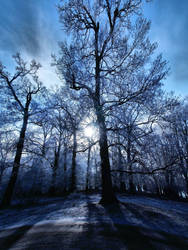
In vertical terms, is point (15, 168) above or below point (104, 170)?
Answer: above

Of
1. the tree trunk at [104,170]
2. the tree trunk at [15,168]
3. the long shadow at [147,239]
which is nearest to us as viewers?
the long shadow at [147,239]

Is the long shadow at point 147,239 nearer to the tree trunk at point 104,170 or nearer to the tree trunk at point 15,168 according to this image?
the tree trunk at point 104,170

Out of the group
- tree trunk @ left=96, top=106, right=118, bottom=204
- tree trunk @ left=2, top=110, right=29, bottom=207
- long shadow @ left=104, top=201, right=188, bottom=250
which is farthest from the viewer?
tree trunk @ left=2, top=110, right=29, bottom=207

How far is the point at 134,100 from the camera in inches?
218

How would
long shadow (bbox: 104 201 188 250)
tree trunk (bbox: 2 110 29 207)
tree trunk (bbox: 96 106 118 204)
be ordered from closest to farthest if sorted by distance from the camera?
long shadow (bbox: 104 201 188 250)
tree trunk (bbox: 96 106 118 204)
tree trunk (bbox: 2 110 29 207)

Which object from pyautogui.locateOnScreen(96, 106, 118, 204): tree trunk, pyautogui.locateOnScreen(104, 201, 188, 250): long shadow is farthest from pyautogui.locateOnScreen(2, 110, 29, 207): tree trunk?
pyautogui.locateOnScreen(104, 201, 188, 250): long shadow

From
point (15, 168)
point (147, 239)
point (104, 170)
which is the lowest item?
point (147, 239)

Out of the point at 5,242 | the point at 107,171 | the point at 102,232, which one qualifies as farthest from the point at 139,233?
the point at 107,171

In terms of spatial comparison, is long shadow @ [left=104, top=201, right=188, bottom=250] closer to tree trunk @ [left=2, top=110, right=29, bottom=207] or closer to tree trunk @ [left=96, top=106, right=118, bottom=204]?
tree trunk @ [left=96, top=106, right=118, bottom=204]

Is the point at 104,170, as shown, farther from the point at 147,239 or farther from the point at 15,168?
the point at 15,168

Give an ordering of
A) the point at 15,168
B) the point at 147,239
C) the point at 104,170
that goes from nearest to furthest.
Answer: the point at 147,239 → the point at 104,170 → the point at 15,168

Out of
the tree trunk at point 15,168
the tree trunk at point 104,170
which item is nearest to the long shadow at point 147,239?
the tree trunk at point 104,170

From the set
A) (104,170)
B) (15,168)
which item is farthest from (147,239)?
(15,168)

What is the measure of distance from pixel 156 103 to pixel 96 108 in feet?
9.17
